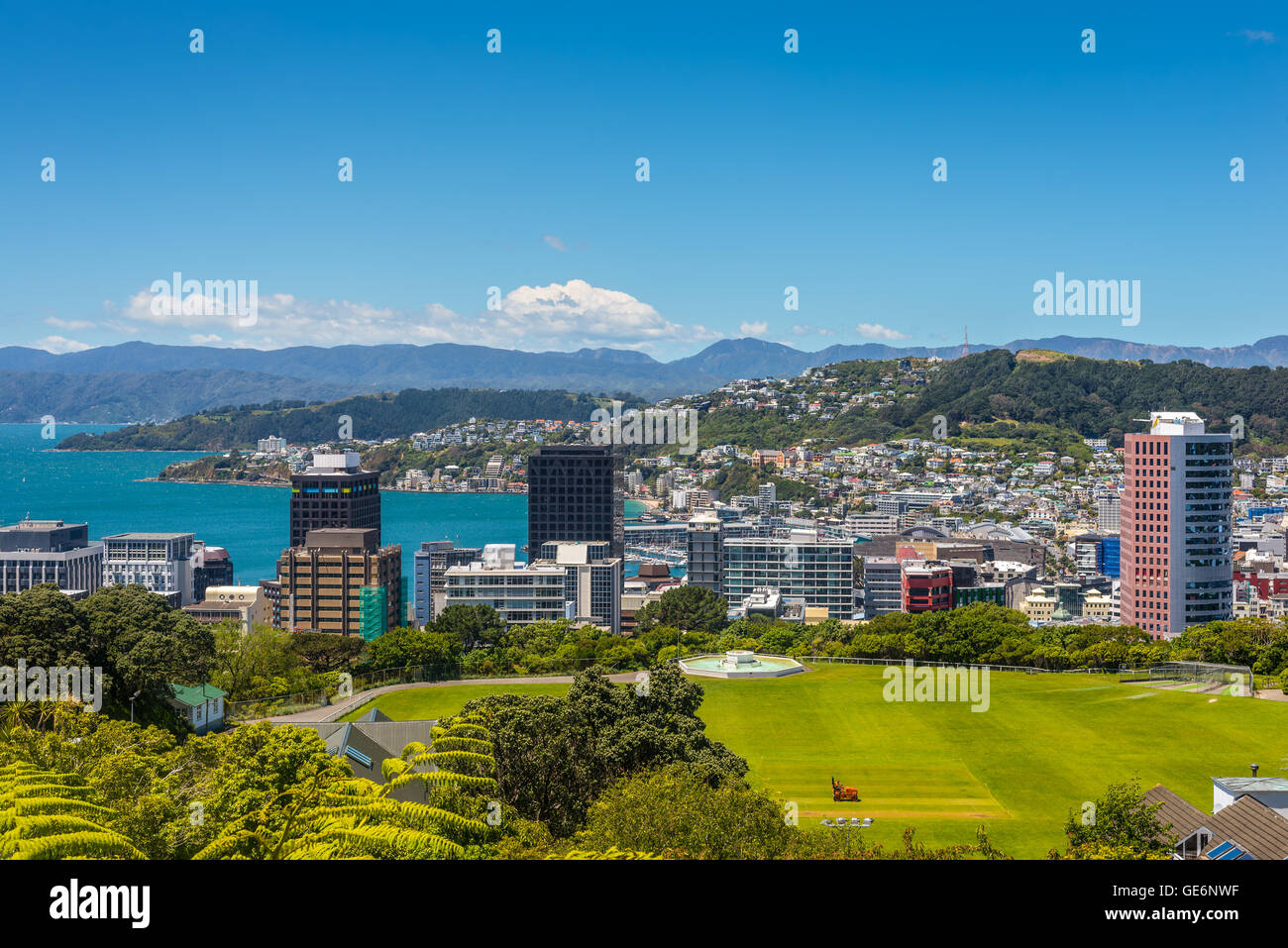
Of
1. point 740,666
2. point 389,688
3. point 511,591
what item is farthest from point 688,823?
point 511,591

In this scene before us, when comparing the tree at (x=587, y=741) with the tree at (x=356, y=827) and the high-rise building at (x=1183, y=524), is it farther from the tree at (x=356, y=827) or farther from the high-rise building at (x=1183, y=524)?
the high-rise building at (x=1183, y=524)

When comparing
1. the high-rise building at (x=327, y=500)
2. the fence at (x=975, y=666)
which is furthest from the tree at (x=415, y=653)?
the high-rise building at (x=327, y=500)

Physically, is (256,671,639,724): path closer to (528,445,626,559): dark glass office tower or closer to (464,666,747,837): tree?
(464,666,747,837): tree

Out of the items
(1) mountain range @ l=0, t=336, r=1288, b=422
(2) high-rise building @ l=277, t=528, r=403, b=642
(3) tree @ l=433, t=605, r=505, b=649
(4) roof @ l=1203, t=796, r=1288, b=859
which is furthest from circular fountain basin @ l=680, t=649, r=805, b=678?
(1) mountain range @ l=0, t=336, r=1288, b=422

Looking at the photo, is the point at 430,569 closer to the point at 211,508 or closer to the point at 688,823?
the point at 688,823
